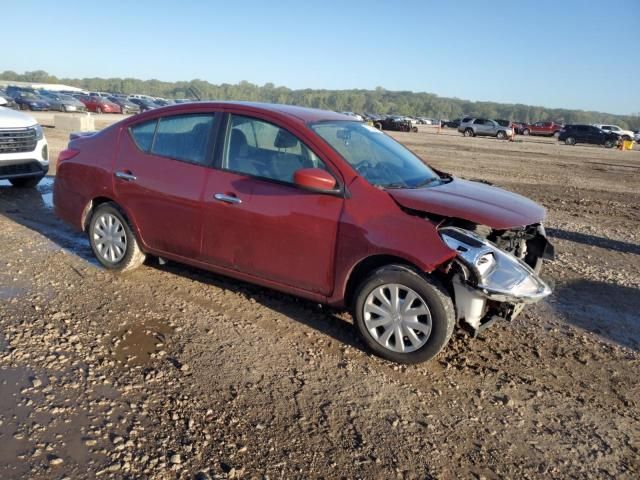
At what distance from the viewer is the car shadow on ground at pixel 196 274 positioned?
4.27 meters

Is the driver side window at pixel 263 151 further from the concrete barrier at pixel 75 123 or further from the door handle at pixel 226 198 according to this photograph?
the concrete barrier at pixel 75 123

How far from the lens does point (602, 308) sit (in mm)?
4906

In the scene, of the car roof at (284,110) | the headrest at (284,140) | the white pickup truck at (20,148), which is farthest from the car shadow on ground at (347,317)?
the white pickup truck at (20,148)

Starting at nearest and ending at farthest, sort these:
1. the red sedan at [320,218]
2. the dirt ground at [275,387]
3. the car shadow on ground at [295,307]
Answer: the dirt ground at [275,387], the red sedan at [320,218], the car shadow on ground at [295,307]

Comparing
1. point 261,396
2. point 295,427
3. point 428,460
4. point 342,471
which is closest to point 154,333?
point 261,396

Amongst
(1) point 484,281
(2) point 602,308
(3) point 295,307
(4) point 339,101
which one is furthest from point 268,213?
(4) point 339,101

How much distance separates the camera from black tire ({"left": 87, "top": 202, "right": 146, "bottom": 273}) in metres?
5.00

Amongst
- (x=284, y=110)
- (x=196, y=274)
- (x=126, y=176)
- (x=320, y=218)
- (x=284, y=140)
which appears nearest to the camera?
(x=320, y=218)

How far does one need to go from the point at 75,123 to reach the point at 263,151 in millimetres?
18715

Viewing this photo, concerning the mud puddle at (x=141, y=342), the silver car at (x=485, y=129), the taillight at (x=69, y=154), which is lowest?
the mud puddle at (x=141, y=342)

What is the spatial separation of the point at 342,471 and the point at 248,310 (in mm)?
2051

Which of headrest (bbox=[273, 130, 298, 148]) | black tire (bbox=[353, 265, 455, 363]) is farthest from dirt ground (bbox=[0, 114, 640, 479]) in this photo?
headrest (bbox=[273, 130, 298, 148])

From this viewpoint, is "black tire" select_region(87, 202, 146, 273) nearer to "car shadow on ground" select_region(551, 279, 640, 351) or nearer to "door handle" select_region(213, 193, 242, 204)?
"door handle" select_region(213, 193, 242, 204)

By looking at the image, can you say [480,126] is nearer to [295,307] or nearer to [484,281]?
[295,307]
